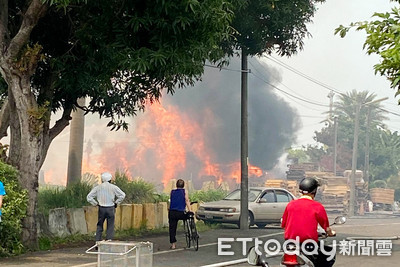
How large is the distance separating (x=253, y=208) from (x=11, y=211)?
1376 centimetres

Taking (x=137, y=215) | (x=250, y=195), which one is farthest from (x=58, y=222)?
(x=250, y=195)

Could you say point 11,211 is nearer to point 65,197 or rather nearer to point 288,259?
point 65,197

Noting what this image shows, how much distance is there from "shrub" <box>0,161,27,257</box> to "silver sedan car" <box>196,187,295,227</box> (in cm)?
1162

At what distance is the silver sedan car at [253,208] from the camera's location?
27.6m

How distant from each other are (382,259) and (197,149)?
44801mm

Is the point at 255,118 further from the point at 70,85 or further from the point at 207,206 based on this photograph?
the point at 70,85

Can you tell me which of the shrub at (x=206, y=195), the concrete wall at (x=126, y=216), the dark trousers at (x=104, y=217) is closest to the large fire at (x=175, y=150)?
the shrub at (x=206, y=195)

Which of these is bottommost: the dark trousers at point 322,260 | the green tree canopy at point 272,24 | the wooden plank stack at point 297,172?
the dark trousers at point 322,260

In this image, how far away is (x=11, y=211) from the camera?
1599 centimetres

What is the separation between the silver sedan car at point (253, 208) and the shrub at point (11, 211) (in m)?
11.6

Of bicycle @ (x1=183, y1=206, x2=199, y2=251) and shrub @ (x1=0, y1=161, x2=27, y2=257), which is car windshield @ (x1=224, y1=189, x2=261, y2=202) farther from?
shrub @ (x1=0, y1=161, x2=27, y2=257)

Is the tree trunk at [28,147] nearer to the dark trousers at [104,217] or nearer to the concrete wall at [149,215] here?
the dark trousers at [104,217]

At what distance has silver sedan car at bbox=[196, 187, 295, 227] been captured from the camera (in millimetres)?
27609

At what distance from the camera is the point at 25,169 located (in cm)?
1739
